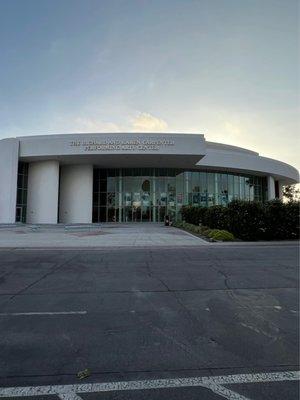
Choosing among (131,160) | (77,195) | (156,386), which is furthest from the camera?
(77,195)

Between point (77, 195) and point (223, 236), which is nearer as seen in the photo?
point (223, 236)

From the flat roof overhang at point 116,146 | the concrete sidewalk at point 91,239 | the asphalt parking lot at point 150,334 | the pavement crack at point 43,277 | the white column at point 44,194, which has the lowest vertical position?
the asphalt parking lot at point 150,334

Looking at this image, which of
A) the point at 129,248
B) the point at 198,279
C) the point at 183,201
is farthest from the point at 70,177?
the point at 198,279

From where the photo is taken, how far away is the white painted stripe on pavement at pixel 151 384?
3.67 m

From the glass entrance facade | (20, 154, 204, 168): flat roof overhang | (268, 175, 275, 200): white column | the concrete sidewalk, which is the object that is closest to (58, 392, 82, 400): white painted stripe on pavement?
the concrete sidewalk

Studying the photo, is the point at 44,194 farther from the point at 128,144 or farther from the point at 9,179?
the point at 128,144

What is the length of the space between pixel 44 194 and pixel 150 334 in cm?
3753

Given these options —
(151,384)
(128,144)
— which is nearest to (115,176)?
(128,144)

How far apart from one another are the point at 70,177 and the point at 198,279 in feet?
117

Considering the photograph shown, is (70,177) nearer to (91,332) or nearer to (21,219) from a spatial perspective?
(21,219)

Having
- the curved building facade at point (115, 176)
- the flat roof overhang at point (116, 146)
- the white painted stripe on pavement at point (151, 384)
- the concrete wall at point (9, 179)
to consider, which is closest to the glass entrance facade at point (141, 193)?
the curved building facade at point (115, 176)

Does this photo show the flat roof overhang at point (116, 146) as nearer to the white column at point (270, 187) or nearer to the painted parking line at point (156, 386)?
the white column at point (270, 187)

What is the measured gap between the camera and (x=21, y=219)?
41.5 meters

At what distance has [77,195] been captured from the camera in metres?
42.9
